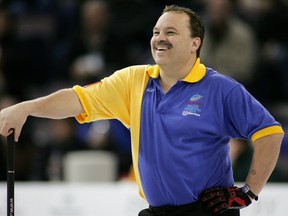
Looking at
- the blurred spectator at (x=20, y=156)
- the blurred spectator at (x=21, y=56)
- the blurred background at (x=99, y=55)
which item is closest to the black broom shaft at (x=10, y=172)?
the blurred background at (x=99, y=55)

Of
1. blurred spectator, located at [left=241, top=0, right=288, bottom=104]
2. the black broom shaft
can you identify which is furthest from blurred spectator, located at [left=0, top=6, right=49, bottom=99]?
the black broom shaft

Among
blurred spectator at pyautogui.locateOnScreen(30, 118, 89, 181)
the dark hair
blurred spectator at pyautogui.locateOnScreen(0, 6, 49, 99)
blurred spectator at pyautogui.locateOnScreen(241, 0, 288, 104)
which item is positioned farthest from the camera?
blurred spectator at pyautogui.locateOnScreen(0, 6, 49, 99)

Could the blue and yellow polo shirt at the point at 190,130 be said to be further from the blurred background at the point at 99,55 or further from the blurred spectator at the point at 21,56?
the blurred spectator at the point at 21,56

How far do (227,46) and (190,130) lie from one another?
5040mm

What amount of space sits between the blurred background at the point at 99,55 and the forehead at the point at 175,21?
3431mm

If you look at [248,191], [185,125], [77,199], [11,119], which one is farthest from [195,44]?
[77,199]

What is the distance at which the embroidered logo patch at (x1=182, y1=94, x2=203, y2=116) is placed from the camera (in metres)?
4.21

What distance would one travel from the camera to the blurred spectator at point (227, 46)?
898 centimetres

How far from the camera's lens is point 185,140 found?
4.20 m

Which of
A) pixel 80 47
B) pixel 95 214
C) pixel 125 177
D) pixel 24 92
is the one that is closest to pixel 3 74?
pixel 24 92

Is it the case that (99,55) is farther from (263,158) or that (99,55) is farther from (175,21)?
(263,158)

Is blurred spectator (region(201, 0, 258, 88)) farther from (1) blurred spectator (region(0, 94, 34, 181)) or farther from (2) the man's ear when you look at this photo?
(2) the man's ear

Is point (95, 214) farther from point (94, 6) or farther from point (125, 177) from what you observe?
point (94, 6)

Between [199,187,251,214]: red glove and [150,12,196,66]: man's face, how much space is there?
0.82m
